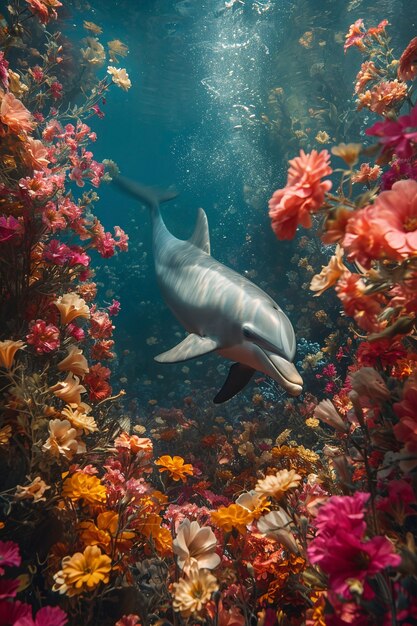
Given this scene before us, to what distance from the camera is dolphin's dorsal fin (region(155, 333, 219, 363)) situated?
15.7 feet

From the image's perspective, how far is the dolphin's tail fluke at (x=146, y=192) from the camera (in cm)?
1040

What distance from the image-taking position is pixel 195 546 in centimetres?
167

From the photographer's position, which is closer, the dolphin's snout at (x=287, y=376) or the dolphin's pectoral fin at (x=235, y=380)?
the dolphin's snout at (x=287, y=376)

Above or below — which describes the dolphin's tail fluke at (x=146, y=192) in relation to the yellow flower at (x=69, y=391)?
below

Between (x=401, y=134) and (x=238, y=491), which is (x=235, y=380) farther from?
(x=401, y=134)

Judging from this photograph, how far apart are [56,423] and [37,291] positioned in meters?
1.39

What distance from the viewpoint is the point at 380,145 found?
50.1 inches

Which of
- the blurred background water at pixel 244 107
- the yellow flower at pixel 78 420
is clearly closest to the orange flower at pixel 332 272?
the yellow flower at pixel 78 420

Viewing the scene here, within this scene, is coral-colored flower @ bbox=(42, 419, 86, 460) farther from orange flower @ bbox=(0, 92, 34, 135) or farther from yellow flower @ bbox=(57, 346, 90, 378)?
orange flower @ bbox=(0, 92, 34, 135)

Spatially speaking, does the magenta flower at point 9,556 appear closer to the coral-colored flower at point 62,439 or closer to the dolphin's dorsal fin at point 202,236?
the coral-colored flower at point 62,439

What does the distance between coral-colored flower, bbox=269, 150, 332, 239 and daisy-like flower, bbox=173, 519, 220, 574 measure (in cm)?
134

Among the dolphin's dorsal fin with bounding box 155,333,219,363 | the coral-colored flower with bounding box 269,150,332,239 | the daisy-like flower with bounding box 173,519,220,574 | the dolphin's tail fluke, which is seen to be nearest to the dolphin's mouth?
the dolphin's dorsal fin with bounding box 155,333,219,363

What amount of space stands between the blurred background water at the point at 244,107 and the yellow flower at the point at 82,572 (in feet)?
25.9

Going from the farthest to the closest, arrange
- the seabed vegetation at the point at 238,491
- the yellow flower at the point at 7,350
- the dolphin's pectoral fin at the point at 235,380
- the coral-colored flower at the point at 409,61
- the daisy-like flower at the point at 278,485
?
the dolphin's pectoral fin at the point at 235,380 < the coral-colored flower at the point at 409,61 < the yellow flower at the point at 7,350 < the daisy-like flower at the point at 278,485 < the seabed vegetation at the point at 238,491
